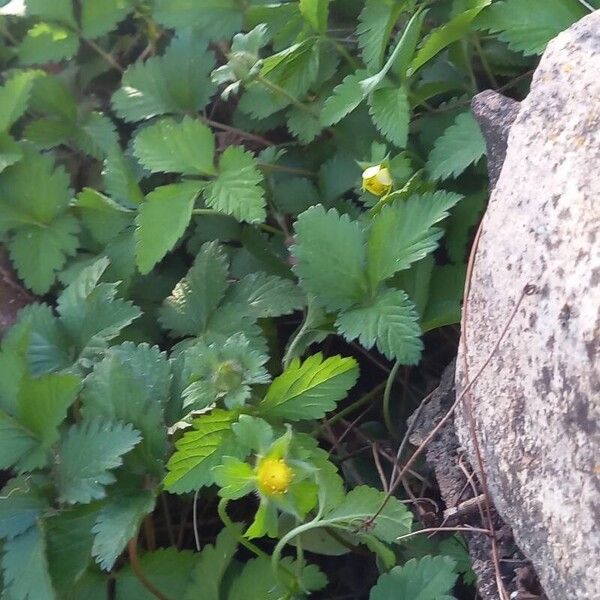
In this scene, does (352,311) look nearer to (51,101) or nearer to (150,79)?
(150,79)

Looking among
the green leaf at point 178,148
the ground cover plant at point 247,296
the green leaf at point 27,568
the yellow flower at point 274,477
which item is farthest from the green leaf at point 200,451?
the green leaf at point 178,148

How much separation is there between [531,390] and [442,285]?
1.18 feet

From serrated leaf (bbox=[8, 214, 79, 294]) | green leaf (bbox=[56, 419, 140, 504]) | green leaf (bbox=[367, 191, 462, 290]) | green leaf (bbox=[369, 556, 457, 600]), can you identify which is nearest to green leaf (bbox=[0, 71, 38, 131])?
serrated leaf (bbox=[8, 214, 79, 294])

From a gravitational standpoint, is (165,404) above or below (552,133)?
below

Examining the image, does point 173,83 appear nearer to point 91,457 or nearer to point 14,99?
point 14,99

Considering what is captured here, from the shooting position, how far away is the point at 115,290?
1300 mm

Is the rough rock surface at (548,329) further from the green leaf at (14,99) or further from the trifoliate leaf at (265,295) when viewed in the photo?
the green leaf at (14,99)

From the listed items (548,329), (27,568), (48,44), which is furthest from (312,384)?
(48,44)

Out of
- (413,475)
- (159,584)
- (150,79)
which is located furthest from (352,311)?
(150,79)

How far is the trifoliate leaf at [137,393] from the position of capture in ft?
3.70

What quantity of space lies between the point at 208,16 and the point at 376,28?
1.29ft

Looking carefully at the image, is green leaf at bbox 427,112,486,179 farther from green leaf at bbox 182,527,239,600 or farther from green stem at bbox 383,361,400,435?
green leaf at bbox 182,527,239,600

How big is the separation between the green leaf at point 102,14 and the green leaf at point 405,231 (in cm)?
86

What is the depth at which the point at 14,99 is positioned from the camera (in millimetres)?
1549
